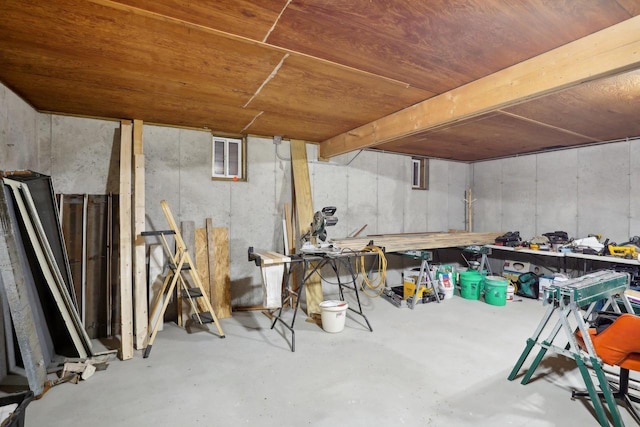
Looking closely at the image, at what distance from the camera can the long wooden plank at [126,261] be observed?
9.40ft

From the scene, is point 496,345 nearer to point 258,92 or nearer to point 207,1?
point 258,92

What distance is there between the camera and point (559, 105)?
3004 millimetres

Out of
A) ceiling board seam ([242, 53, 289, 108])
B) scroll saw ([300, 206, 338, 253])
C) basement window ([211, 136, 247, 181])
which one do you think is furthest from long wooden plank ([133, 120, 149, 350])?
scroll saw ([300, 206, 338, 253])

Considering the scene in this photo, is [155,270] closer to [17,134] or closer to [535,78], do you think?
[17,134]

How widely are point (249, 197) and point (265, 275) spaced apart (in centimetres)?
142

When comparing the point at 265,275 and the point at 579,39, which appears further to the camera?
the point at 265,275

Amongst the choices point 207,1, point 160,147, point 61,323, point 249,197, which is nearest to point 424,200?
point 249,197

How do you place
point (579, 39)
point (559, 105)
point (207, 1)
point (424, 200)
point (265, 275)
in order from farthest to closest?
point (424, 200)
point (265, 275)
point (559, 105)
point (579, 39)
point (207, 1)

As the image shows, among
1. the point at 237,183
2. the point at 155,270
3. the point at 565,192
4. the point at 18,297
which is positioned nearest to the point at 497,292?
the point at 565,192

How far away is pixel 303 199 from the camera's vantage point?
14.4 ft

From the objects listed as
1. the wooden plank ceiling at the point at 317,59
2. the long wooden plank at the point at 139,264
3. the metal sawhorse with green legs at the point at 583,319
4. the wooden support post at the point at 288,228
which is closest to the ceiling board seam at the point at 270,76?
the wooden plank ceiling at the point at 317,59

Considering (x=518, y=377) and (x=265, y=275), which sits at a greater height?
(x=265, y=275)

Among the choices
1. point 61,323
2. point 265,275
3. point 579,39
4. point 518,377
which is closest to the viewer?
point 579,39

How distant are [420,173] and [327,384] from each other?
4621 millimetres
